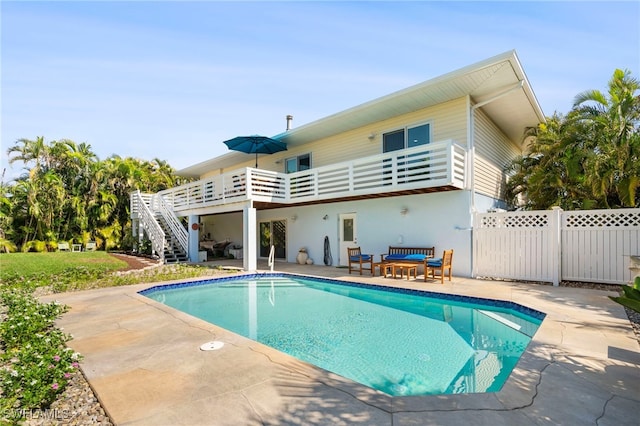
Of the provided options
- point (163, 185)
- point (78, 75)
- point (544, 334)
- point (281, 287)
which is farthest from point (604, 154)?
point (163, 185)

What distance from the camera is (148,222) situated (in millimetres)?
17031

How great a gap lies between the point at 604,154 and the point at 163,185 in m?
23.6

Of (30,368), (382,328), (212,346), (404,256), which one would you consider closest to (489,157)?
(404,256)

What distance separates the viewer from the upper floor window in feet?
37.1

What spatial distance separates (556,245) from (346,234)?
6943 millimetres

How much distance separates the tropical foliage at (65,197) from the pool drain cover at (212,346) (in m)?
17.2

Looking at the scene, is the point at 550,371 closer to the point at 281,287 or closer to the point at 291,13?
the point at 281,287

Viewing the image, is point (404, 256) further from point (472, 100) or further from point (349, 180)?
point (472, 100)

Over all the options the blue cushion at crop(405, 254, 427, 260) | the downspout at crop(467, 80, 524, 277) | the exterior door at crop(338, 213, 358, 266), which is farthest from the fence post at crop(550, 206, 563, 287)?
the exterior door at crop(338, 213, 358, 266)

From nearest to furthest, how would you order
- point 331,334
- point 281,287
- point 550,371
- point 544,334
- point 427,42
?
point 550,371
point 544,334
point 331,334
point 427,42
point 281,287

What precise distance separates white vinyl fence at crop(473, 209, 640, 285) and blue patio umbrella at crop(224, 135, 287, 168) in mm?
8401

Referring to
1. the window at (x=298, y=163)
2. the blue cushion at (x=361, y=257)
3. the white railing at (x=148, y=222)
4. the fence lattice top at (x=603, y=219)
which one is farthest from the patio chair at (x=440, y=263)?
the white railing at (x=148, y=222)

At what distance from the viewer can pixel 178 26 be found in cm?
884

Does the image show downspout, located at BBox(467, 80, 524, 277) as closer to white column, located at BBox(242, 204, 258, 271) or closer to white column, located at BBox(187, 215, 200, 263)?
white column, located at BBox(242, 204, 258, 271)
